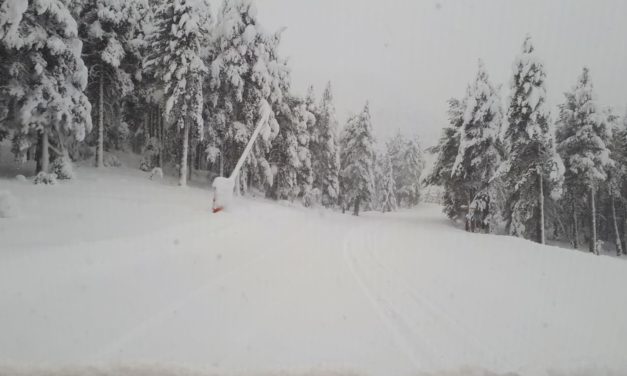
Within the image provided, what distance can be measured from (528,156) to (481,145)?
449cm

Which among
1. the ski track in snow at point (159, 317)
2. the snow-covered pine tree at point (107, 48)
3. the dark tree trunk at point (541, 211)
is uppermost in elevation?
the snow-covered pine tree at point (107, 48)

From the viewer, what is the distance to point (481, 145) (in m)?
27.6

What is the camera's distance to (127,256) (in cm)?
838

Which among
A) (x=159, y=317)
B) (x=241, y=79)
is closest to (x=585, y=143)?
(x=241, y=79)

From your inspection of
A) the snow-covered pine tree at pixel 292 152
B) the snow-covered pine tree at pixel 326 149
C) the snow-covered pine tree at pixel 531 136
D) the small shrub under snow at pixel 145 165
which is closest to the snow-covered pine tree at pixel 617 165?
the snow-covered pine tree at pixel 531 136

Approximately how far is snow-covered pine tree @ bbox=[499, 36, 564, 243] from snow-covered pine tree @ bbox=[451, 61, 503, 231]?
9.66 feet

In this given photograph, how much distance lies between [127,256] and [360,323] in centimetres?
549

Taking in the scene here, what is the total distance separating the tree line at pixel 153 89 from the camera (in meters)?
18.0

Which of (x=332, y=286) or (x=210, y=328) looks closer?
(x=210, y=328)

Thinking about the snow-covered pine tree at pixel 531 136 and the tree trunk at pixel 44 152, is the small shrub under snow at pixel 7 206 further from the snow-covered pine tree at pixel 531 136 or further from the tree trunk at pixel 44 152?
the snow-covered pine tree at pixel 531 136

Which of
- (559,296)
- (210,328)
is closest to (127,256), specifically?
(210,328)

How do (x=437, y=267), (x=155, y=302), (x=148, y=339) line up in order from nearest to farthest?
(x=148, y=339)
(x=155, y=302)
(x=437, y=267)

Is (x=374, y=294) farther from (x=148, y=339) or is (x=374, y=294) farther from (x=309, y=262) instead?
(x=148, y=339)

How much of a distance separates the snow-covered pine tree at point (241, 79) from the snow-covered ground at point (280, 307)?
1430cm
